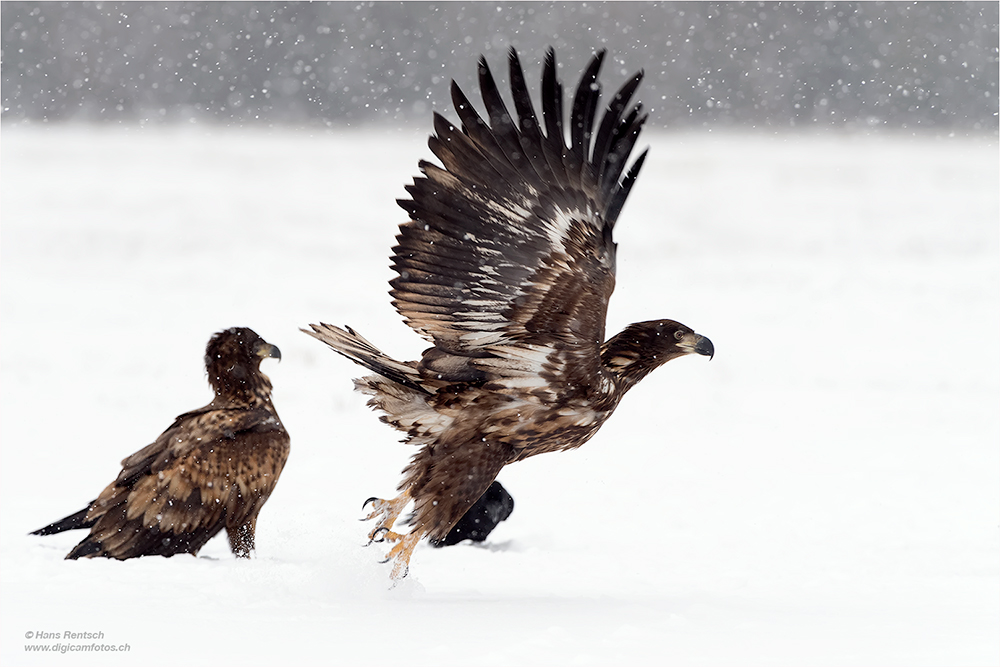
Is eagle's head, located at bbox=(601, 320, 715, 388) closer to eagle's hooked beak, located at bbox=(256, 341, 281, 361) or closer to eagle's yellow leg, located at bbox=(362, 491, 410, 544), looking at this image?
eagle's yellow leg, located at bbox=(362, 491, 410, 544)

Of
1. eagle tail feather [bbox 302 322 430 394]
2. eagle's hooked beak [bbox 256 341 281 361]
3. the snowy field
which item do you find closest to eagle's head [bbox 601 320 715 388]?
eagle tail feather [bbox 302 322 430 394]

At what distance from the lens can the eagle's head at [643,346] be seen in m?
5.12

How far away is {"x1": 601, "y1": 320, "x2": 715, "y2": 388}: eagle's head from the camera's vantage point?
5121 mm

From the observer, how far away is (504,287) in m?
4.71

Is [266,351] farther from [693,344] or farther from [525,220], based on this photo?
[693,344]

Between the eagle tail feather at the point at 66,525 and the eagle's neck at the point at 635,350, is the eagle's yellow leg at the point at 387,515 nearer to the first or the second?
the eagle's neck at the point at 635,350

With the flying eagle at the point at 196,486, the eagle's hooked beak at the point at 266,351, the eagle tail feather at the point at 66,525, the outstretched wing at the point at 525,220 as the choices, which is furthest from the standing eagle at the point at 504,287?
the eagle tail feather at the point at 66,525

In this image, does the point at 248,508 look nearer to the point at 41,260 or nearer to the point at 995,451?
the point at 995,451

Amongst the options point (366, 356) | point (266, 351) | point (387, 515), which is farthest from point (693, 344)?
point (266, 351)

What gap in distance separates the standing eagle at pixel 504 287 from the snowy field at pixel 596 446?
65cm

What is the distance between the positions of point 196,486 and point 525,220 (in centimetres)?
193

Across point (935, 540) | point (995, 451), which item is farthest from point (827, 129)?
point (935, 540)

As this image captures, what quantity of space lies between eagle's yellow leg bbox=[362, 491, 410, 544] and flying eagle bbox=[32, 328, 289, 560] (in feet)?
1.63

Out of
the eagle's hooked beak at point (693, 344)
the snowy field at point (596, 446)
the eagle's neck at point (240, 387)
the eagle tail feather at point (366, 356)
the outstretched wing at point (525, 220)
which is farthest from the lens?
the eagle's neck at point (240, 387)
